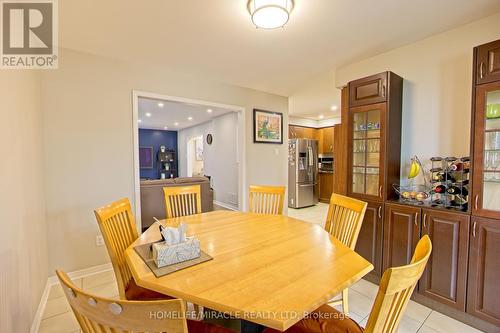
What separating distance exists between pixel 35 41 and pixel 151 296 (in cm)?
239

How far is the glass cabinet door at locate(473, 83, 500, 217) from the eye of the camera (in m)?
1.71

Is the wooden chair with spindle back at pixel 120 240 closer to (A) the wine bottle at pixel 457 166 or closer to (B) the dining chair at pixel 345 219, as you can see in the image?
(B) the dining chair at pixel 345 219

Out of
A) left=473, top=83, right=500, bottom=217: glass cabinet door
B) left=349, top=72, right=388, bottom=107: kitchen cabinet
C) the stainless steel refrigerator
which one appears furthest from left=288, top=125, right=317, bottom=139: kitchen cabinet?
left=473, top=83, right=500, bottom=217: glass cabinet door

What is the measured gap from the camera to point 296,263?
1.15 meters

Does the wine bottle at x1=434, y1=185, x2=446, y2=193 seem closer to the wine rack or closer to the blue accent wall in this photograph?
the wine rack

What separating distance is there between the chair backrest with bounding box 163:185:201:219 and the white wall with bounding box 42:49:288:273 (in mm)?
848

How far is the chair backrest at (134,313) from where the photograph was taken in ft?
1.91

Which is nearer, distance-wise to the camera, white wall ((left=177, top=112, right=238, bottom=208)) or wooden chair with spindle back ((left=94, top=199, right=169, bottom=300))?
wooden chair with spindle back ((left=94, top=199, right=169, bottom=300))

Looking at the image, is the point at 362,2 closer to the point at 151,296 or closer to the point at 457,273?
the point at 457,273

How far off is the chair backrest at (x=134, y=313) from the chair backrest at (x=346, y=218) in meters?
1.30

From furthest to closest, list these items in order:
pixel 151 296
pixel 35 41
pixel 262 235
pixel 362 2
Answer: pixel 35 41 < pixel 362 2 < pixel 262 235 < pixel 151 296

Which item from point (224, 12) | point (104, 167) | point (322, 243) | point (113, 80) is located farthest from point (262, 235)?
point (113, 80)

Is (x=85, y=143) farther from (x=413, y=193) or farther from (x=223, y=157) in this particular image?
(x=223, y=157)

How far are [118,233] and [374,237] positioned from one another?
89.9 inches
